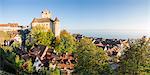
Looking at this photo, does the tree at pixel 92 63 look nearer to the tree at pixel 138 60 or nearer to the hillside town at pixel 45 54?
the hillside town at pixel 45 54

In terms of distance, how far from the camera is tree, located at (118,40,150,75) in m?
4.02

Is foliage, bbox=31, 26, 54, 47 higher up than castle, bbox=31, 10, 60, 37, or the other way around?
castle, bbox=31, 10, 60, 37

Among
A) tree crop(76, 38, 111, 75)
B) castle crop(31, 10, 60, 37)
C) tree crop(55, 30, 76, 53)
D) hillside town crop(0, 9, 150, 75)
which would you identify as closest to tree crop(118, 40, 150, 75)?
hillside town crop(0, 9, 150, 75)

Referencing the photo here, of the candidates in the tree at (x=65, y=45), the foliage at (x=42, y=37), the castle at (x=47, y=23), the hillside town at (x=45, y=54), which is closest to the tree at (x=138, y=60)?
the hillside town at (x=45, y=54)

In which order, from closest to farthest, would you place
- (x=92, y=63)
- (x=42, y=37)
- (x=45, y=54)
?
(x=92, y=63), (x=45, y=54), (x=42, y=37)

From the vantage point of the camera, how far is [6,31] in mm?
10828

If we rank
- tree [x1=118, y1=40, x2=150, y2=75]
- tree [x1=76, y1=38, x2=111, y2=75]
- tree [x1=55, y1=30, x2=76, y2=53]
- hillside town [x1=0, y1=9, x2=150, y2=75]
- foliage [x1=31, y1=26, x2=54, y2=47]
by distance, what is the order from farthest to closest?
1. foliage [x1=31, y1=26, x2=54, y2=47]
2. tree [x1=55, y1=30, x2=76, y2=53]
3. hillside town [x1=0, y1=9, x2=150, y2=75]
4. tree [x1=76, y1=38, x2=111, y2=75]
5. tree [x1=118, y1=40, x2=150, y2=75]

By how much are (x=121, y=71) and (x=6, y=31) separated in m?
7.21

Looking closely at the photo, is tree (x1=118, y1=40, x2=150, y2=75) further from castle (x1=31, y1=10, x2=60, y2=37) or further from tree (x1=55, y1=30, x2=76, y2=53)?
castle (x1=31, y1=10, x2=60, y2=37)

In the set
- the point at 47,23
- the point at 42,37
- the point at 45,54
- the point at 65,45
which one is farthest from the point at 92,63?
the point at 47,23

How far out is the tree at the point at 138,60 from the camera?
158 inches

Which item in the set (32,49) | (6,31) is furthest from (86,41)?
(6,31)

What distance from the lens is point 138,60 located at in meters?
4.05

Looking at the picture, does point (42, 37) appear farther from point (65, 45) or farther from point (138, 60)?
point (138, 60)
